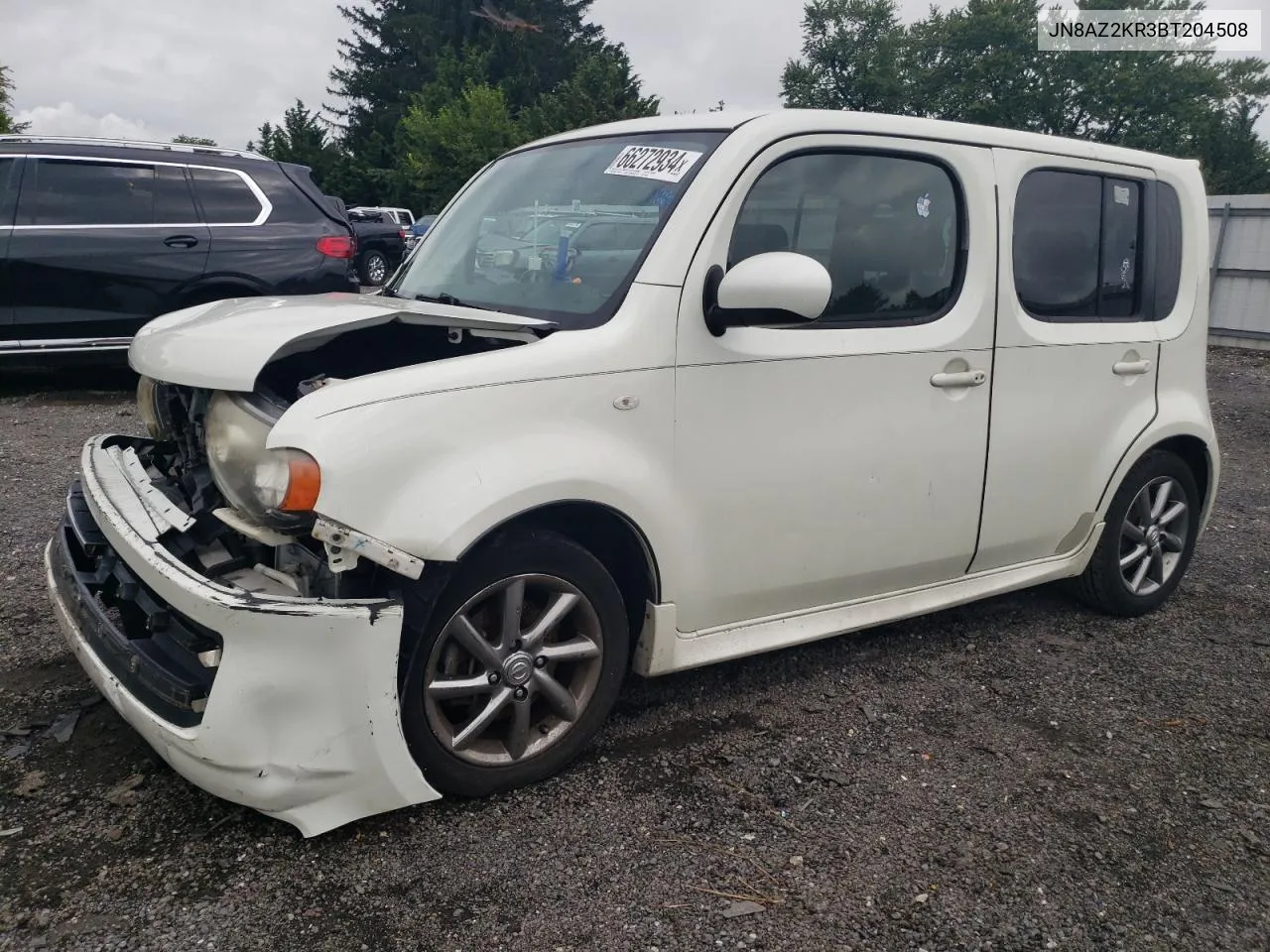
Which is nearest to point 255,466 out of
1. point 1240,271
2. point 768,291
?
point 768,291

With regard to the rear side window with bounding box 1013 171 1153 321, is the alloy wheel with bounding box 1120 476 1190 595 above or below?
below

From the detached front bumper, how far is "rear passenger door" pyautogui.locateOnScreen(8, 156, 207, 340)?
19.3 feet

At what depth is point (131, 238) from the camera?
7.64 metres

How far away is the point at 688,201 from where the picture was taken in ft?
9.53

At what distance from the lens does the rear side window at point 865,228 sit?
3051 millimetres

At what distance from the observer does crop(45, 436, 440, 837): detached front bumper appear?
2.27 metres

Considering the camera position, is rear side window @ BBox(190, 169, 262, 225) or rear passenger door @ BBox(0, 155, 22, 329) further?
rear side window @ BBox(190, 169, 262, 225)

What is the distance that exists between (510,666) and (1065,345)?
2.43 meters

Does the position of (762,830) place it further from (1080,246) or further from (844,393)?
(1080,246)

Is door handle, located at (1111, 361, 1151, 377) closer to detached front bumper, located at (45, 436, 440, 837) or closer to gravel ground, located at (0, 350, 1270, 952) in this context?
gravel ground, located at (0, 350, 1270, 952)

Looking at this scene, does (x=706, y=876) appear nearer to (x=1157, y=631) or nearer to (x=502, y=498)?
(x=502, y=498)

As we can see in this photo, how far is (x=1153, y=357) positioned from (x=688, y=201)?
2.31 m

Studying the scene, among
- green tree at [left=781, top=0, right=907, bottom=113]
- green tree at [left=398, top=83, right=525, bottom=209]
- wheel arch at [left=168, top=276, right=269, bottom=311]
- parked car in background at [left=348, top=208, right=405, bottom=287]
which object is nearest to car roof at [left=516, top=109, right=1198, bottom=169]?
wheel arch at [left=168, top=276, right=269, bottom=311]

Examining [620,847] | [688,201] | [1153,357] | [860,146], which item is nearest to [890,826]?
[620,847]
